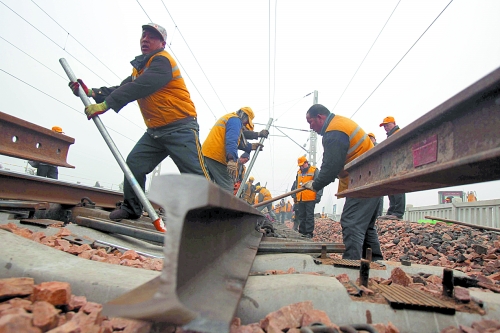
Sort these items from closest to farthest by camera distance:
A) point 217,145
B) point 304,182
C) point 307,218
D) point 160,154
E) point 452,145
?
point 452,145 < point 160,154 < point 217,145 < point 307,218 < point 304,182

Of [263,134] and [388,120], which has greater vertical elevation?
[388,120]

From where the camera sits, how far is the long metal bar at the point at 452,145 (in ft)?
3.42

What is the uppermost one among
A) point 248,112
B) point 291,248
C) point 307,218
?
point 248,112

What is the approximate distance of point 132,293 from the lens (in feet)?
2.75

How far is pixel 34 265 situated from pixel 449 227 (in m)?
7.26

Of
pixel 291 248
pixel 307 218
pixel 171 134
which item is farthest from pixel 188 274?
pixel 307 218

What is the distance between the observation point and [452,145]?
124 centimetres

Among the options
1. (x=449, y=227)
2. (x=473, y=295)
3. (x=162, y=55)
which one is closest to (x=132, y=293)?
(x=473, y=295)

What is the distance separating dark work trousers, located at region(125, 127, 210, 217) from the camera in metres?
3.19

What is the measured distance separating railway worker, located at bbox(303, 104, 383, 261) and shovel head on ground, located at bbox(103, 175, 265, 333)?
2324 millimetres

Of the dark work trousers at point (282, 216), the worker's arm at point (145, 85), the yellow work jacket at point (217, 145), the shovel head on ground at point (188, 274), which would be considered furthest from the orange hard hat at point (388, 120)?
the dark work trousers at point (282, 216)

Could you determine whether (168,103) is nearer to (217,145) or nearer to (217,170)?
(217,145)

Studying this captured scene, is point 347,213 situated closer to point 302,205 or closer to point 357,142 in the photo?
point 357,142

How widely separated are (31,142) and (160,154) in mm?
1503
